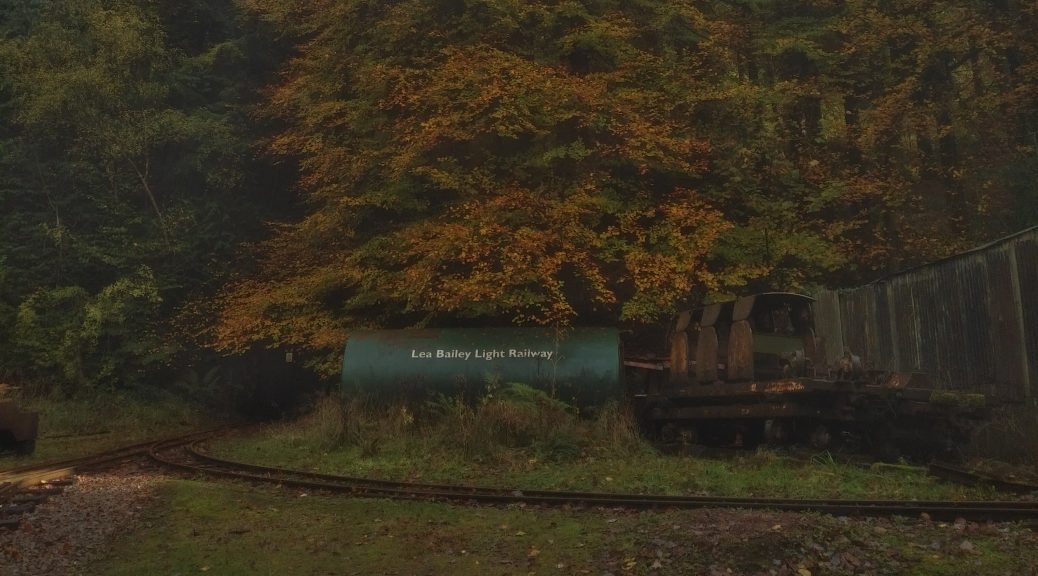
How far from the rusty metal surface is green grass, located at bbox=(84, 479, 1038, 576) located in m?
6.11

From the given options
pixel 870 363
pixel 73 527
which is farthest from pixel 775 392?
pixel 73 527

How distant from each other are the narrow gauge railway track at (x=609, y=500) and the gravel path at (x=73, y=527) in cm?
178

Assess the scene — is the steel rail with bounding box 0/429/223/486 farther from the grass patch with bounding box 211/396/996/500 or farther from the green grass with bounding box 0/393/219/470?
the grass patch with bounding box 211/396/996/500

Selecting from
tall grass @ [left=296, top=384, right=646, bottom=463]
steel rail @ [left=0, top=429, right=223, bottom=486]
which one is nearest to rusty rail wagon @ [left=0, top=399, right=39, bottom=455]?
steel rail @ [left=0, top=429, right=223, bottom=486]

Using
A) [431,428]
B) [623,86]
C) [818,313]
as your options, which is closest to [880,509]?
[431,428]

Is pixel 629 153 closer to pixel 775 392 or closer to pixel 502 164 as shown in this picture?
pixel 502 164

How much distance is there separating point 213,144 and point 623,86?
1380 centimetres

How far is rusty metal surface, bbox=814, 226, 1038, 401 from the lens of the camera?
12695 millimetres

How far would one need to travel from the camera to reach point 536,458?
13.4 metres

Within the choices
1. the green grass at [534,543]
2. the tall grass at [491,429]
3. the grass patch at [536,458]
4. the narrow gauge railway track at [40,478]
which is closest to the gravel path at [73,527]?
the narrow gauge railway track at [40,478]

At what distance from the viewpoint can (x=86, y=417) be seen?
2262 centimetres

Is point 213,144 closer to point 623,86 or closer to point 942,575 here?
point 623,86

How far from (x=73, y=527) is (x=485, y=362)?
27.3ft

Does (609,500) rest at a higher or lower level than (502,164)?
lower
